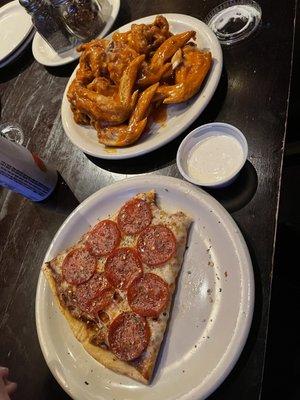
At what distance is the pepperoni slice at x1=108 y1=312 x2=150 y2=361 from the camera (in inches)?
54.9

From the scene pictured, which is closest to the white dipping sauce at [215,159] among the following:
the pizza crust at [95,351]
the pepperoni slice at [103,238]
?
the pepperoni slice at [103,238]

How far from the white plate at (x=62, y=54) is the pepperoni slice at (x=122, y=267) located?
1.28 meters

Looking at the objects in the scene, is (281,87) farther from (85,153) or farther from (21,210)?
(21,210)

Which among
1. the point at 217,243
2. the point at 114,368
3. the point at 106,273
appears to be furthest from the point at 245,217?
the point at 114,368

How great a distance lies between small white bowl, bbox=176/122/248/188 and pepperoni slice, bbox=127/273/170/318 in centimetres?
40

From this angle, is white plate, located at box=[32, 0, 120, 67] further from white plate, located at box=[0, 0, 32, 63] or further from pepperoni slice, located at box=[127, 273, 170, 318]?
pepperoni slice, located at box=[127, 273, 170, 318]

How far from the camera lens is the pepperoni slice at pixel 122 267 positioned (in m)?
1.53

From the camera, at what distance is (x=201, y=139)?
5.51 feet

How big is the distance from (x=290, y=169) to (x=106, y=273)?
1.17m

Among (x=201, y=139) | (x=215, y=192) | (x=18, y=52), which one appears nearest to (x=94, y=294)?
(x=215, y=192)

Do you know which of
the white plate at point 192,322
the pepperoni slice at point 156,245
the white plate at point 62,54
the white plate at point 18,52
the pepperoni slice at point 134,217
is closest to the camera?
the white plate at point 192,322

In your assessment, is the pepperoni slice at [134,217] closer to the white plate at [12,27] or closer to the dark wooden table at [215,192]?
the dark wooden table at [215,192]

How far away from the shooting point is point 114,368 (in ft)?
4.67

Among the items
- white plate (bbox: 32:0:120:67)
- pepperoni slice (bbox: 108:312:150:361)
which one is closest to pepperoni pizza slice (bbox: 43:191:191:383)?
pepperoni slice (bbox: 108:312:150:361)
